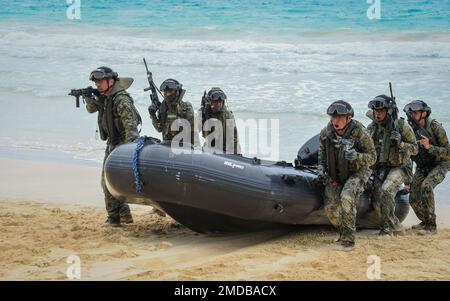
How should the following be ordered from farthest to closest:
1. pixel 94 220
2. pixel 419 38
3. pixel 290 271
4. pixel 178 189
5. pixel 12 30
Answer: pixel 12 30 < pixel 419 38 < pixel 94 220 < pixel 178 189 < pixel 290 271

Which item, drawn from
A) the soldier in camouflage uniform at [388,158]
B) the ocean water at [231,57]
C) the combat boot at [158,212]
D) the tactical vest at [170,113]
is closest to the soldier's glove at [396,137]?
the soldier in camouflage uniform at [388,158]

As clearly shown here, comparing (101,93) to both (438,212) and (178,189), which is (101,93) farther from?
(438,212)

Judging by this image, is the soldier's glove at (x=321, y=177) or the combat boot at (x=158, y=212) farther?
the combat boot at (x=158, y=212)

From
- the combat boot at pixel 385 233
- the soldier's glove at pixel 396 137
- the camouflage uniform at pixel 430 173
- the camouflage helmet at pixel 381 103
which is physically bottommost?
the combat boot at pixel 385 233

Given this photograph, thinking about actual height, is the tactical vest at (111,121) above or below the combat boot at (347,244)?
above

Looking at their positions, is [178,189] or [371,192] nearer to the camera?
[178,189]

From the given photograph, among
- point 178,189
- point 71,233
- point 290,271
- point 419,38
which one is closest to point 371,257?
point 290,271

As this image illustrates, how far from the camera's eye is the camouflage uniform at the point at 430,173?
859 cm

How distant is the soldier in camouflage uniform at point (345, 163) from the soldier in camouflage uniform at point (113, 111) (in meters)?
1.97

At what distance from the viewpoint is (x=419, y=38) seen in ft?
75.0

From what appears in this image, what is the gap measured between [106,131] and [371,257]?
3.02 metres

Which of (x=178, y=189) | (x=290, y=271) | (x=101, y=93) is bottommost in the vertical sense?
(x=290, y=271)

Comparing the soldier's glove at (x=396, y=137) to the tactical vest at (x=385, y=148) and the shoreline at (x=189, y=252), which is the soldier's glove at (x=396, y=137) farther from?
the shoreline at (x=189, y=252)

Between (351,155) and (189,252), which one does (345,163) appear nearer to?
(351,155)
